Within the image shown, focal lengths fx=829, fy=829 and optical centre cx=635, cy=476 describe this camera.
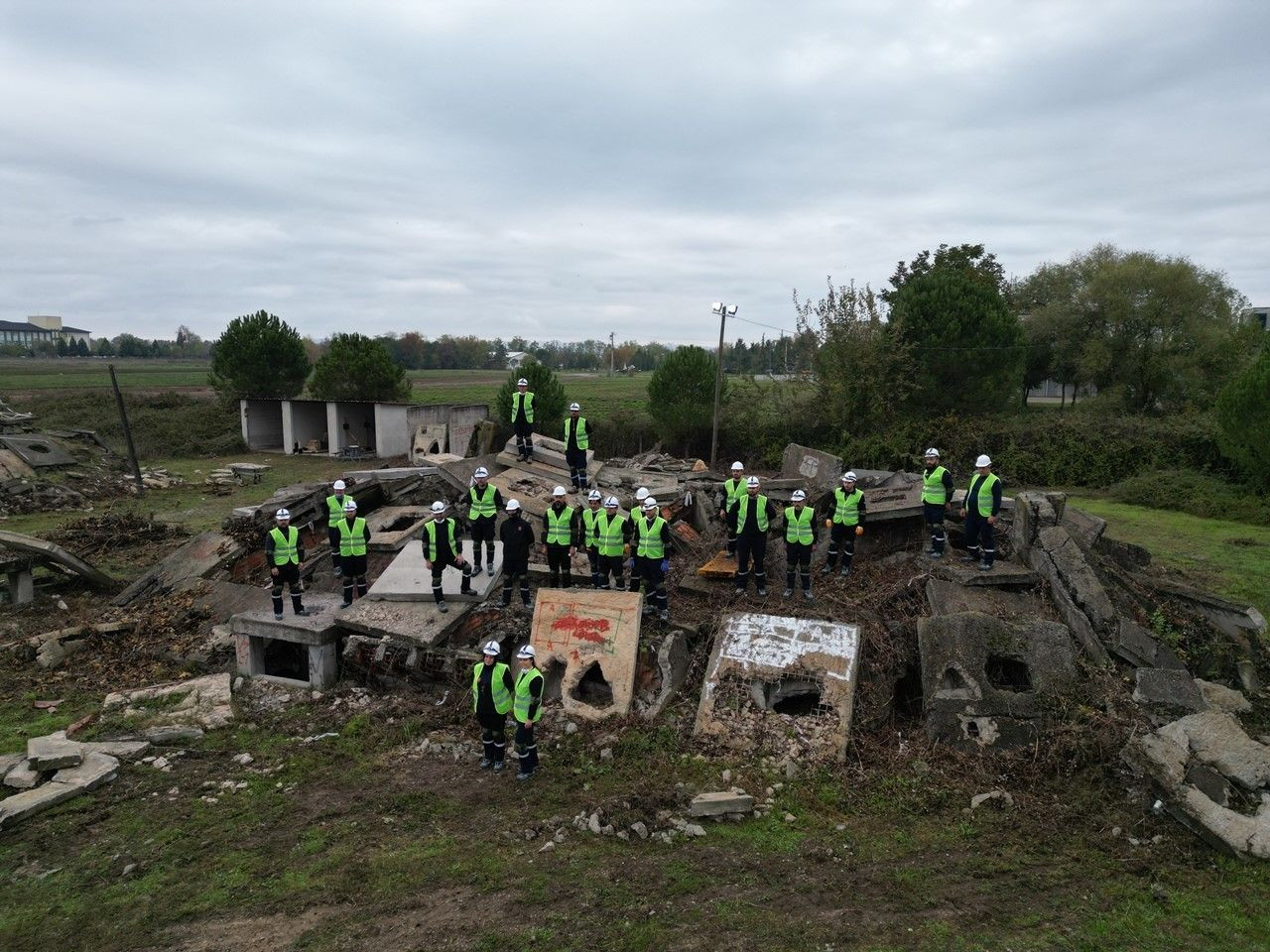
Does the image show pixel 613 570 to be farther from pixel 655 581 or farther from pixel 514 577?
pixel 514 577

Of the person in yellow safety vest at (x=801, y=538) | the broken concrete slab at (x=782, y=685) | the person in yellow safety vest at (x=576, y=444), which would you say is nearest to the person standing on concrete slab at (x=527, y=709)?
the broken concrete slab at (x=782, y=685)

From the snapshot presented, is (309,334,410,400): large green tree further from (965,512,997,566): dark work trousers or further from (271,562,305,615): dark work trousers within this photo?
(965,512,997,566): dark work trousers

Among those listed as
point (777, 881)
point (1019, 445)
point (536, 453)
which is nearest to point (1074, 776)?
point (777, 881)

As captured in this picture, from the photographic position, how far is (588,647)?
33.5ft

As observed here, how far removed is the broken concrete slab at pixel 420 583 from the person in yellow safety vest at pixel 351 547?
0.95ft

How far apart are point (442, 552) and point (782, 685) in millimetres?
4800

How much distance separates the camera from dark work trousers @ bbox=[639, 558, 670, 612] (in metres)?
11.0

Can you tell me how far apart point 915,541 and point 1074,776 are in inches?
221

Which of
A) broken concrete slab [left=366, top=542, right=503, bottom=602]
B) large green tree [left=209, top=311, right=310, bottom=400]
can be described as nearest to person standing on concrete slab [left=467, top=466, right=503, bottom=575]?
broken concrete slab [left=366, top=542, right=503, bottom=602]

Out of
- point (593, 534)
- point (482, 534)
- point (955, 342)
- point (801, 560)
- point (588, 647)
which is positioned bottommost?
point (588, 647)

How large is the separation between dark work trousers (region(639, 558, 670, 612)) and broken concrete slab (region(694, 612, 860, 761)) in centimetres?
100

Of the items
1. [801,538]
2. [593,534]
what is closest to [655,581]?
[593,534]

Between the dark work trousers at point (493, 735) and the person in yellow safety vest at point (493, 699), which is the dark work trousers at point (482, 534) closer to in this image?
the person in yellow safety vest at point (493, 699)

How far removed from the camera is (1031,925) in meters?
6.04
